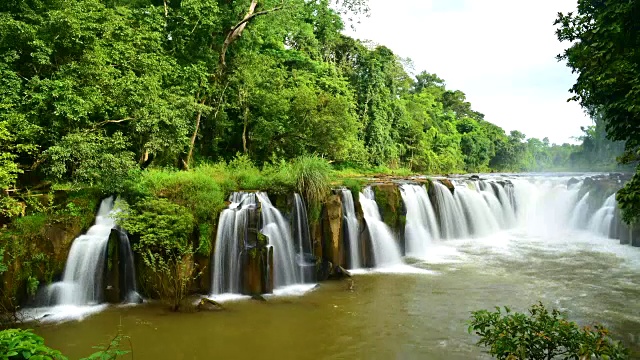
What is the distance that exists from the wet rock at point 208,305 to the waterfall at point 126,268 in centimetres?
174

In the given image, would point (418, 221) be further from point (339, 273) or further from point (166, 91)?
point (166, 91)

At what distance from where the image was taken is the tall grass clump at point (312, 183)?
11.8m

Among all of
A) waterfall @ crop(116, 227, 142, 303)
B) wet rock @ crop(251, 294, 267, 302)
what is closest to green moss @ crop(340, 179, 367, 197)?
wet rock @ crop(251, 294, 267, 302)

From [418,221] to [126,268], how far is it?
11052 millimetres

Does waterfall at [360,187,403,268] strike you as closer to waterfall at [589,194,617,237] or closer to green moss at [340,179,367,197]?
green moss at [340,179,367,197]

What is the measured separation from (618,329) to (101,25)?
1476 cm

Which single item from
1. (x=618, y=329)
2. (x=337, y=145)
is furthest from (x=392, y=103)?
(x=618, y=329)

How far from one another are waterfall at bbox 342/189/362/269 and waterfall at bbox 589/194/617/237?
13.4 m

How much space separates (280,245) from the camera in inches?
434

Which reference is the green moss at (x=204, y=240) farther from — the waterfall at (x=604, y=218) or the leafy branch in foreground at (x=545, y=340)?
the waterfall at (x=604, y=218)

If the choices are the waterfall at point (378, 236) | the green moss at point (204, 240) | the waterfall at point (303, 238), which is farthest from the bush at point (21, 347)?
the waterfall at point (378, 236)

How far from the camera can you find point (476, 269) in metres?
12.4

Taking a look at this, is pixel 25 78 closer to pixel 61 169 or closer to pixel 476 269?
pixel 61 169

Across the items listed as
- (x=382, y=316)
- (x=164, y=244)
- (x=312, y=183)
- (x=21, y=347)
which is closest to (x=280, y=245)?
(x=312, y=183)
